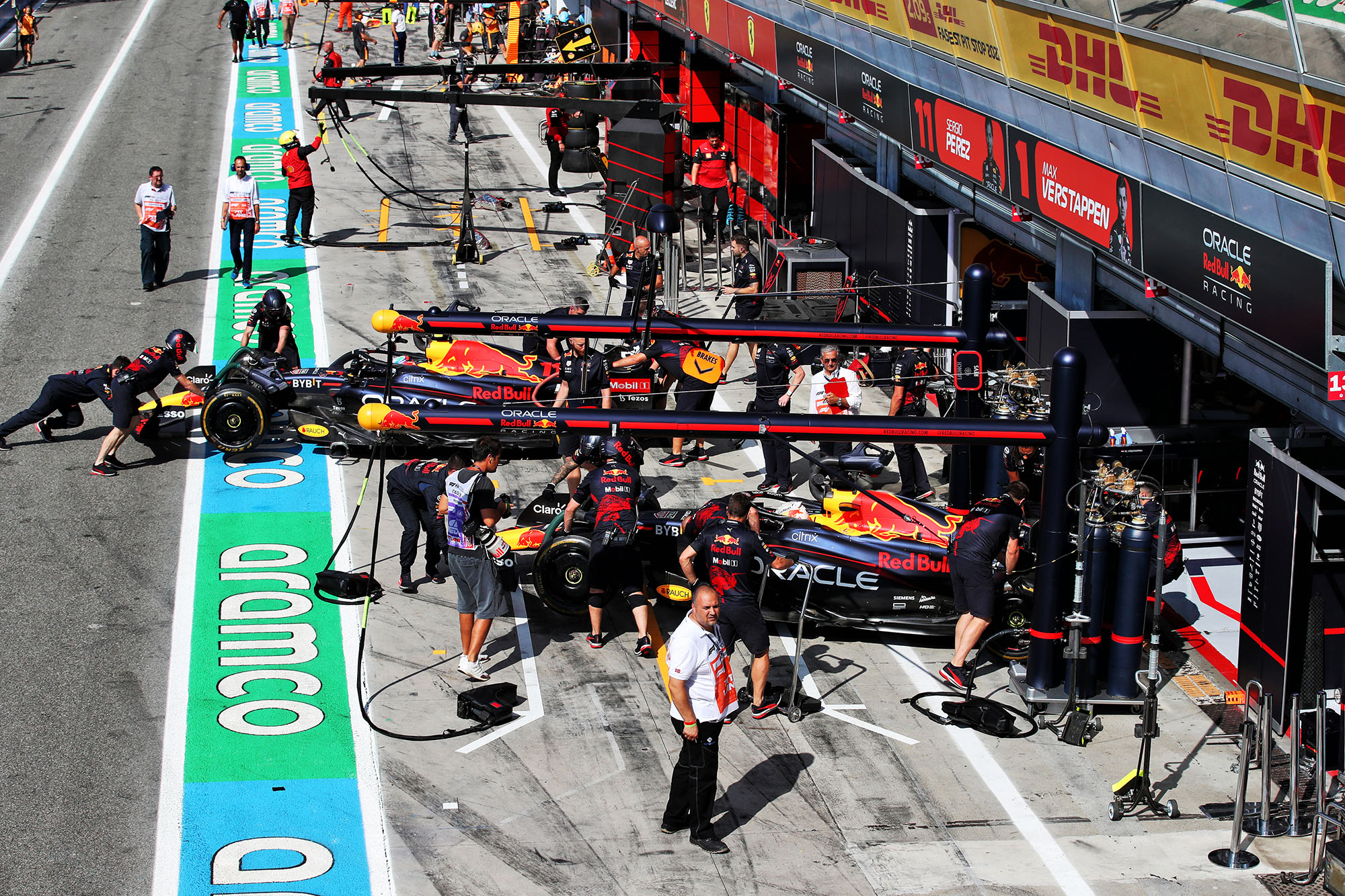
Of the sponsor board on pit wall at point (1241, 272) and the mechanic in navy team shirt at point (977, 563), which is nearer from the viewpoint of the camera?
the sponsor board on pit wall at point (1241, 272)

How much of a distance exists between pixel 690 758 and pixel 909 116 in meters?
11.2

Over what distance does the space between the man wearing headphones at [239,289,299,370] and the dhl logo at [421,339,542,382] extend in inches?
77.9

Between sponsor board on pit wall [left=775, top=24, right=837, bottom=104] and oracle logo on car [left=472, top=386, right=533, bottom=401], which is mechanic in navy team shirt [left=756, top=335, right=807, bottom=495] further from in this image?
sponsor board on pit wall [left=775, top=24, right=837, bottom=104]

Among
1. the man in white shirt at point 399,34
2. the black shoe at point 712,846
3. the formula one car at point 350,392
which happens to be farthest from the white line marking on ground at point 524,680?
the man in white shirt at point 399,34

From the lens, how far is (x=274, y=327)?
56.0 feet

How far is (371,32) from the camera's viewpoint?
44.1 metres

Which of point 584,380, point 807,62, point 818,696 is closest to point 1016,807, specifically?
point 818,696

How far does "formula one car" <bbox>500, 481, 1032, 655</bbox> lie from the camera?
11.7 metres

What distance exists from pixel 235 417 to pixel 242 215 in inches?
274

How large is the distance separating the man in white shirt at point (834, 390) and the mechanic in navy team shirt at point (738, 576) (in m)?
4.44

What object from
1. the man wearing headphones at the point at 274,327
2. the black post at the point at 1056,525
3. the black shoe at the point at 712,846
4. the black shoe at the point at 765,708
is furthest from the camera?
the man wearing headphones at the point at 274,327

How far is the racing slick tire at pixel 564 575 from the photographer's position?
464 inches

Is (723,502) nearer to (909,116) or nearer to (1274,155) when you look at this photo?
(1274,155)

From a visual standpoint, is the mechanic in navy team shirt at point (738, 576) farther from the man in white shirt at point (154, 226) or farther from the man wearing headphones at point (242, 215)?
the man in white shirt at point (154, 226)
